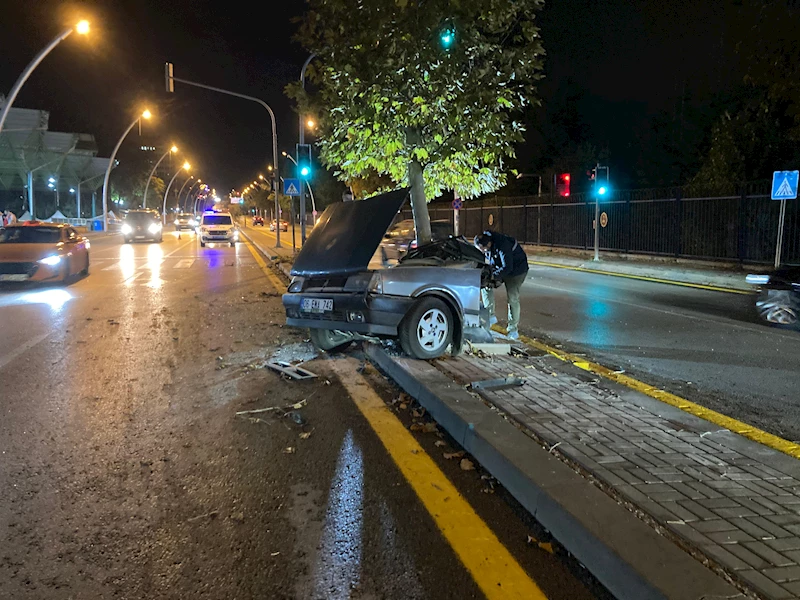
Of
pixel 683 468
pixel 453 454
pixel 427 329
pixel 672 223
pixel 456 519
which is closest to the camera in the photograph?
pixel 456 519

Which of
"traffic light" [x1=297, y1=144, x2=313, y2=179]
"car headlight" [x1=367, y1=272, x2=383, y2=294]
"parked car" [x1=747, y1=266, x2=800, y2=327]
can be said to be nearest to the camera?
"car headlight" [x1=367, y1=272, x2=383, y2=294]

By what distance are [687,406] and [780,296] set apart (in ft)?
18.3

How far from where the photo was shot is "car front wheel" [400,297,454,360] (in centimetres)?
706

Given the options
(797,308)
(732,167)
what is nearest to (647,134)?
(732,167)

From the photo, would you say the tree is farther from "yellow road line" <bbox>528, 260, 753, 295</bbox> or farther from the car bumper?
"yellow road line" <bbox>528, 260, 753, 295</bbox>

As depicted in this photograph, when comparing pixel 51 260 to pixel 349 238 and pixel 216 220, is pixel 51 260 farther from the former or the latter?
pixel 216 220

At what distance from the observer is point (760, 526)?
337cm

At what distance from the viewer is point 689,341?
29.7 ft

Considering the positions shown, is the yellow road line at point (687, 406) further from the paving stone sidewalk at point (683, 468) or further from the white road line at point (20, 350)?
the white road line at point (20, 350)

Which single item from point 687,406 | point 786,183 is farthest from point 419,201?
point 786,183

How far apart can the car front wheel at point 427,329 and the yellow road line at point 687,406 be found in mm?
1304

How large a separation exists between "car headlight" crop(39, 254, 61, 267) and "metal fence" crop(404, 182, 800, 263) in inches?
724

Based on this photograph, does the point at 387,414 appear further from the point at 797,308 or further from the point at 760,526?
the point at 797,308

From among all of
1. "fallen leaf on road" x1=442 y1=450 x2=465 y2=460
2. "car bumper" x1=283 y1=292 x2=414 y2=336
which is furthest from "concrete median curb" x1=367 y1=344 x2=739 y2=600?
"car bumper" x1=283 y1=292 x2=414 y2=336
